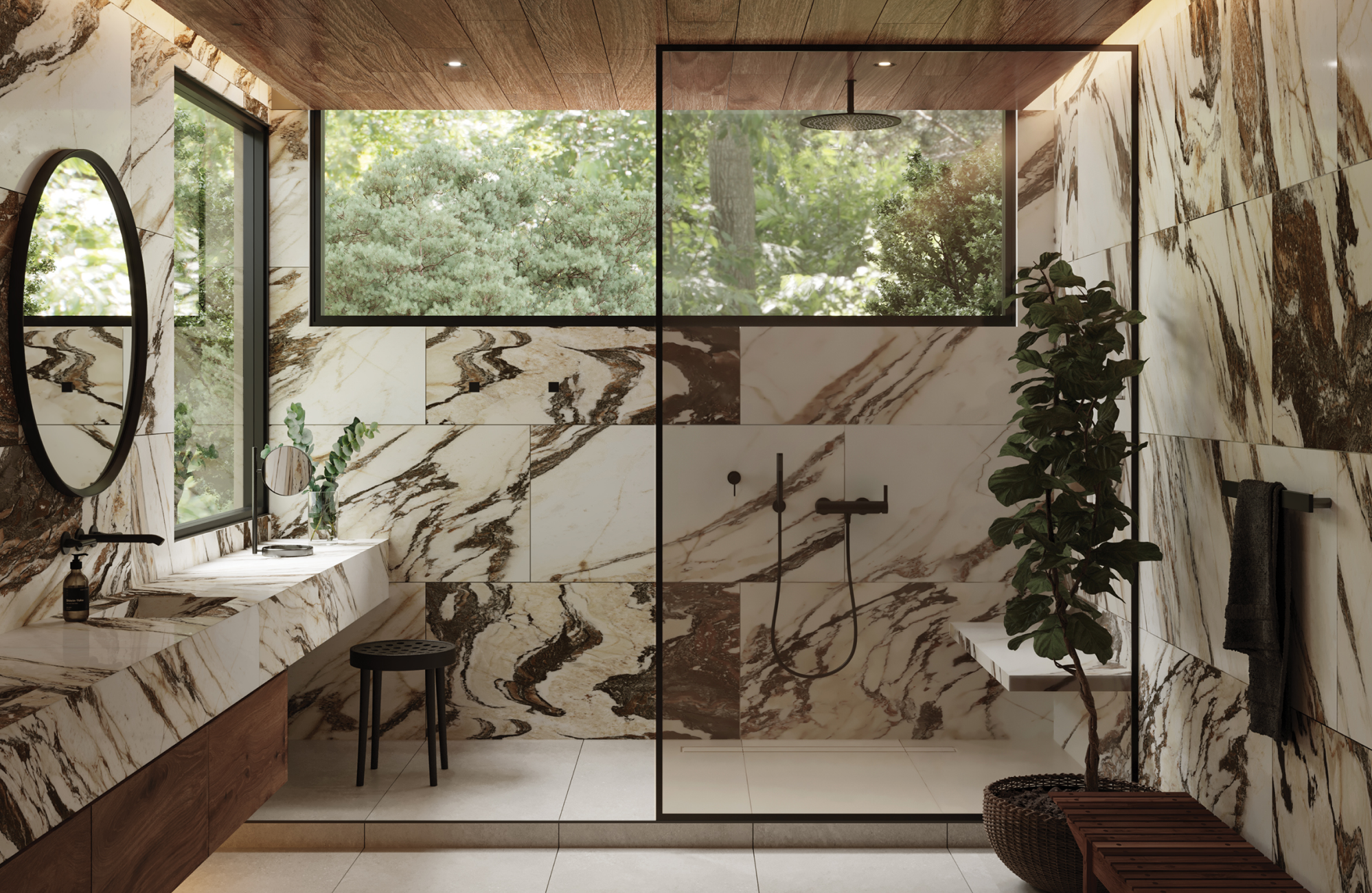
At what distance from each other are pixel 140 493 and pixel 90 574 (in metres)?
0.35

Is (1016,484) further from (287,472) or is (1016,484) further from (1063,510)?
(287,472)

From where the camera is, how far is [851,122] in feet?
10.7

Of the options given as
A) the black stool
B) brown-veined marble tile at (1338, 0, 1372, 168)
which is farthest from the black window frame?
brown-veined marble tile at (1338, 0, 1372, 168)

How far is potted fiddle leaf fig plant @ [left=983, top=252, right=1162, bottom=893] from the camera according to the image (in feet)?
9.66

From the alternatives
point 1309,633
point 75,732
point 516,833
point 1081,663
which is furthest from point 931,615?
point 75,732

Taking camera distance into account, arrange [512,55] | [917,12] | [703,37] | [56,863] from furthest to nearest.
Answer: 1. [512,55]
2. [703,37]
3. [917,12]
4. [56,863]

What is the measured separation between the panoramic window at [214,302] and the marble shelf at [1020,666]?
9.02 ft

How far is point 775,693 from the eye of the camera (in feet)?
10.8

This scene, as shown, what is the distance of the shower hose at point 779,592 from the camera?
3295mm

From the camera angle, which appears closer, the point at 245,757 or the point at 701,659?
the point at 245,757

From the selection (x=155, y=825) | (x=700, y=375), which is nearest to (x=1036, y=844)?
(x=700, y=375)

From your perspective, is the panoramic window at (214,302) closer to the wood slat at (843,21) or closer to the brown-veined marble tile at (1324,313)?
the wood slat at (843,21)

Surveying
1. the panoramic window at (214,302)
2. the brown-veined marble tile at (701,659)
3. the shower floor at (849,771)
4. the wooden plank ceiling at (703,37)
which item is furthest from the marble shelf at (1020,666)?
the panoramic window at (214,302)

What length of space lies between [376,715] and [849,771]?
177 centimetres
